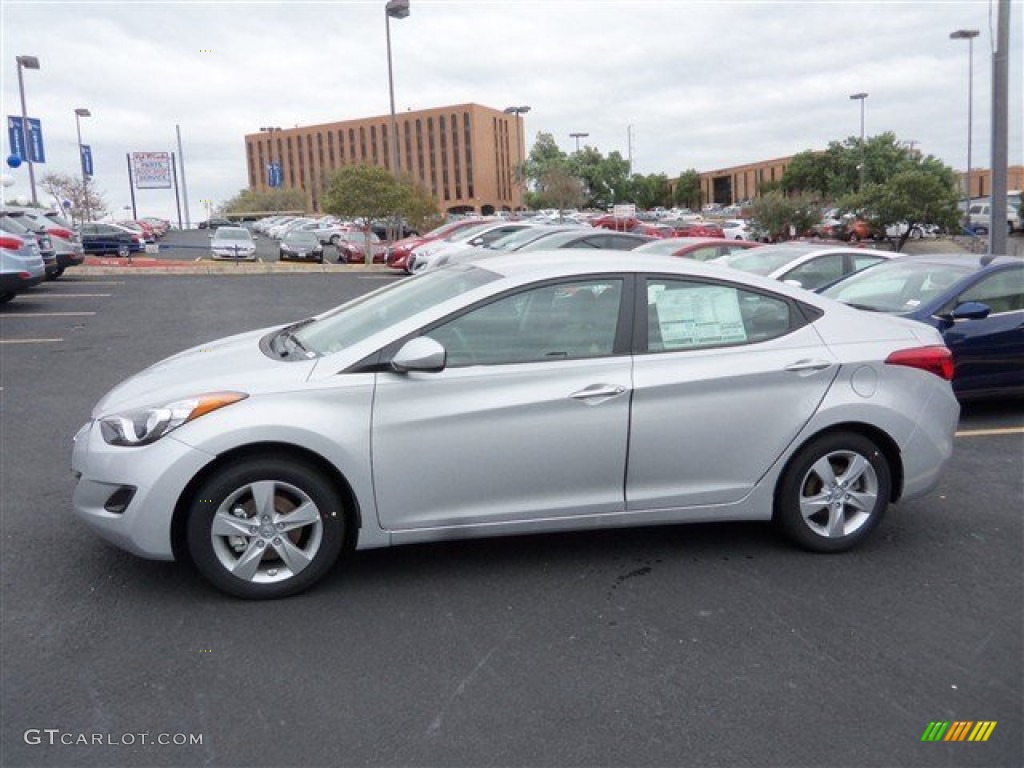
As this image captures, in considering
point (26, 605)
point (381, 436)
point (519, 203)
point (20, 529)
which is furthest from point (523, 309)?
point (519, 203)

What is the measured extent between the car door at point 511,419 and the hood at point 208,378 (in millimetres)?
475

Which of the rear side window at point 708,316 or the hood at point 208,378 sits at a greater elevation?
the rear side window at point 708,316

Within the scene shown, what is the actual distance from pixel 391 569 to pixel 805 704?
208 centimetres

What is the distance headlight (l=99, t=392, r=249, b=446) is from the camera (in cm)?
410

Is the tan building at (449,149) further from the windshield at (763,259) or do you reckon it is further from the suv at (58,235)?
the windshield at (763,259)

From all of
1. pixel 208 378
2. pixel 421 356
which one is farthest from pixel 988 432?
pixel 208 378

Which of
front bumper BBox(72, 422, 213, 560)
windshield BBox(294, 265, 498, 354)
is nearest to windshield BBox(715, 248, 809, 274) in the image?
windshield BBox(294, 265, 498, 354)

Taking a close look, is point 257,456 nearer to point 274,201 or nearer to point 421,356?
point 421,356

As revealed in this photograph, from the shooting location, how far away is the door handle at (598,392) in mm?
4391

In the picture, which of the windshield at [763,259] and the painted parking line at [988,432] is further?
the windshield at [763,259]

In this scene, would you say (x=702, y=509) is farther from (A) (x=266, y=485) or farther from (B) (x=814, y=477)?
(A) (x=266, y=485)

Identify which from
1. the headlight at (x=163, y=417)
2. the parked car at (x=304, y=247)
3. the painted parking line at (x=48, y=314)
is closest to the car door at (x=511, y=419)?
the headlight at (x=163, y=417)

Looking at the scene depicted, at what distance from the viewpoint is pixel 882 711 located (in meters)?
3.37

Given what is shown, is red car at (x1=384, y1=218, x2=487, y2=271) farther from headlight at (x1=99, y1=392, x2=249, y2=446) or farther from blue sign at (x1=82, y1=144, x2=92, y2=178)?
blue sign at (x1=82, y1=144, x2=92, y2=178)
